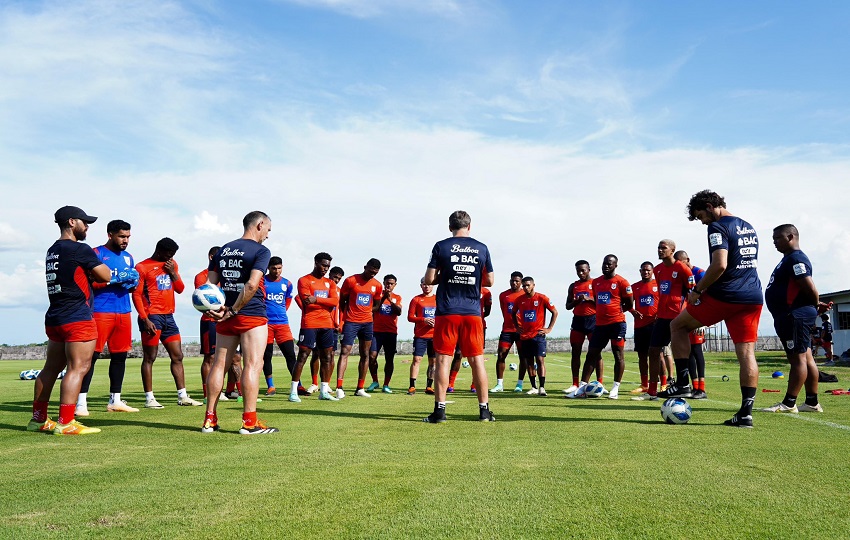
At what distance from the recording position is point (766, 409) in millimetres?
8375

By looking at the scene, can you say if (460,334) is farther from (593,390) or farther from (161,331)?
(161,331)

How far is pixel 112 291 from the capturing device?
8.58 meters

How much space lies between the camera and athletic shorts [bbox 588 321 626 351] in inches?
461

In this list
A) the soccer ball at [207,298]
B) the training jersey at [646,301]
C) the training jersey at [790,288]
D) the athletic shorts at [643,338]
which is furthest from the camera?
the training jersey at [646,301]

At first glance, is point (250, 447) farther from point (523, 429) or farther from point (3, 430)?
point (3, 430)

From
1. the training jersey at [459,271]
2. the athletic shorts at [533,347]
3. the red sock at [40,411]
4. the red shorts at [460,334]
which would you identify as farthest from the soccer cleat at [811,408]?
the red sock at [40,411]

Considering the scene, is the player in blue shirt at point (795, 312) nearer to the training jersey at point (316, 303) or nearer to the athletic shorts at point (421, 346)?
the training jersey at point (316, 303)

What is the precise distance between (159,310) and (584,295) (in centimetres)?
749

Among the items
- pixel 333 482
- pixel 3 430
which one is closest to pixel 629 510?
pixel 333 482

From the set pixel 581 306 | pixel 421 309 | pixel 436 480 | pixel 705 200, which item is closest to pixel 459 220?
pixel 705 200

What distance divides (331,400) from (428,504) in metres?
7.24

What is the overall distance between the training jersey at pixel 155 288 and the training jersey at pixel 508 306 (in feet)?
22.3

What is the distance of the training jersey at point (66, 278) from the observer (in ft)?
22.4

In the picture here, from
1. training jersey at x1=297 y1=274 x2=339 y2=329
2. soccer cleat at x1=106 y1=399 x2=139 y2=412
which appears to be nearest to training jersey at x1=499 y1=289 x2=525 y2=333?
training jersey at x1=297 y1=274 x2=339 y2=329
